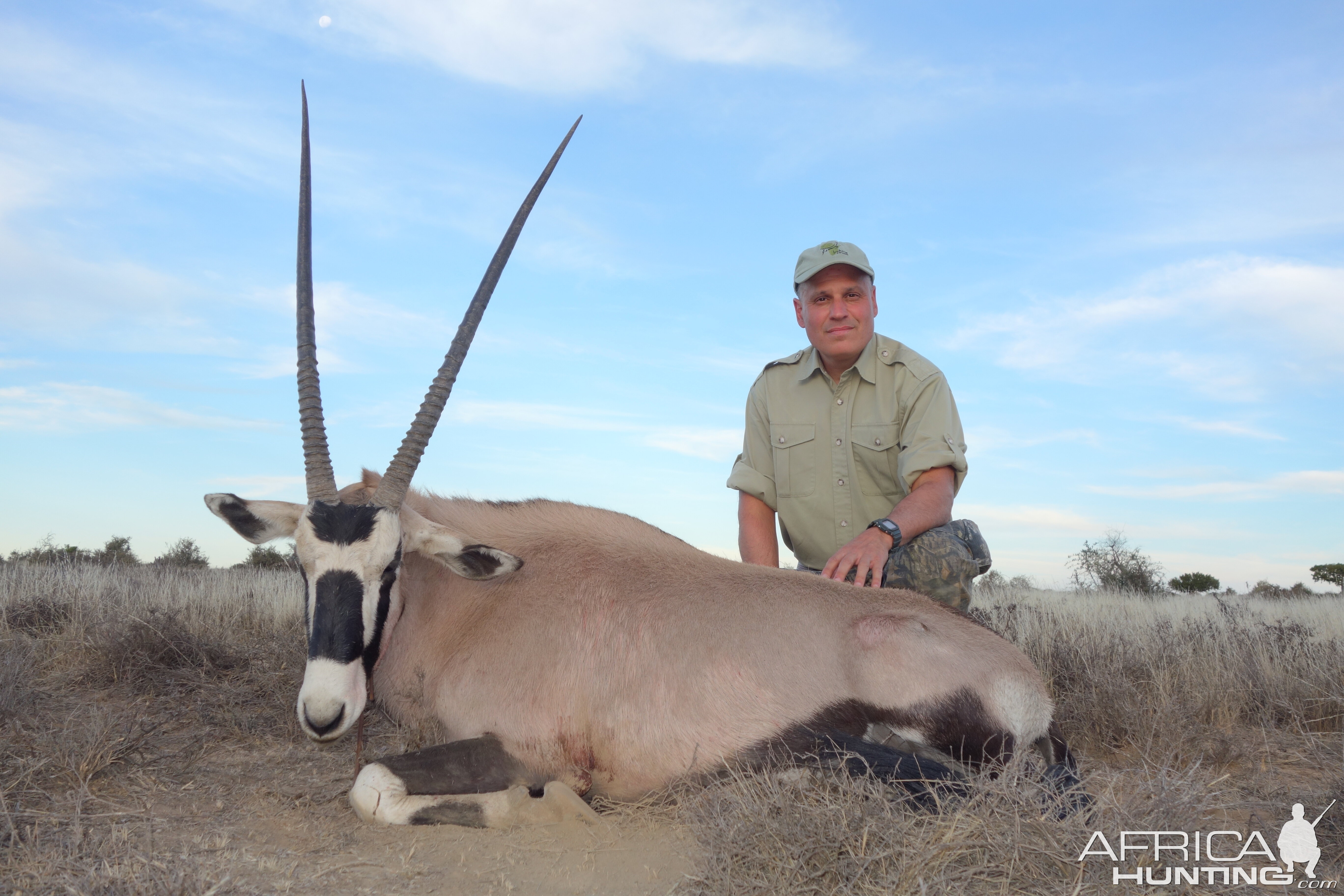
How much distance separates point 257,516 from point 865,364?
3539 millimetres

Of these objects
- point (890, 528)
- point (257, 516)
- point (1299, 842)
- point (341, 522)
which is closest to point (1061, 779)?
point (1299, 842)

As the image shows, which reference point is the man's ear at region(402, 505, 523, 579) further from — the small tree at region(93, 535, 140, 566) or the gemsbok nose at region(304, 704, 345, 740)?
the small tree at region(93, 535, 140, 566)

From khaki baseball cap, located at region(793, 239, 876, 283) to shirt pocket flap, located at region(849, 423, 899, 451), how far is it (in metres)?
0.96

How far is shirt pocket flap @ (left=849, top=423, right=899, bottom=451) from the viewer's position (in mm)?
5488

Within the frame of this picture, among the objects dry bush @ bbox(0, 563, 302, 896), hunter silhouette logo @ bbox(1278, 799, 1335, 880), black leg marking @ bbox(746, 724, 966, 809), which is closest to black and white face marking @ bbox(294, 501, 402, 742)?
dry bush @ bbox(0, 563, 302, 896)

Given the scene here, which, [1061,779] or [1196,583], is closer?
[1061,779]

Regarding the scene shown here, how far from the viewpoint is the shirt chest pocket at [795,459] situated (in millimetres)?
5750

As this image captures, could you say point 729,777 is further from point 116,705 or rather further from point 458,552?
point 116,705

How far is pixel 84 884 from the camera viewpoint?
2.60 metres

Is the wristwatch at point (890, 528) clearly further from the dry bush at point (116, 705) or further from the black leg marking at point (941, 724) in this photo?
the dry bush at point (116, 705)

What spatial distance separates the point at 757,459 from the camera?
6.11m

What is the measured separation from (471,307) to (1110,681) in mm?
4502

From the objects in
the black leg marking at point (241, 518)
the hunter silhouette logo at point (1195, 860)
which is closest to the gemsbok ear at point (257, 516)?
the black leg marking at point (241, 518)

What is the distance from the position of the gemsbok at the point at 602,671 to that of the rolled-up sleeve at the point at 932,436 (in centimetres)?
130
